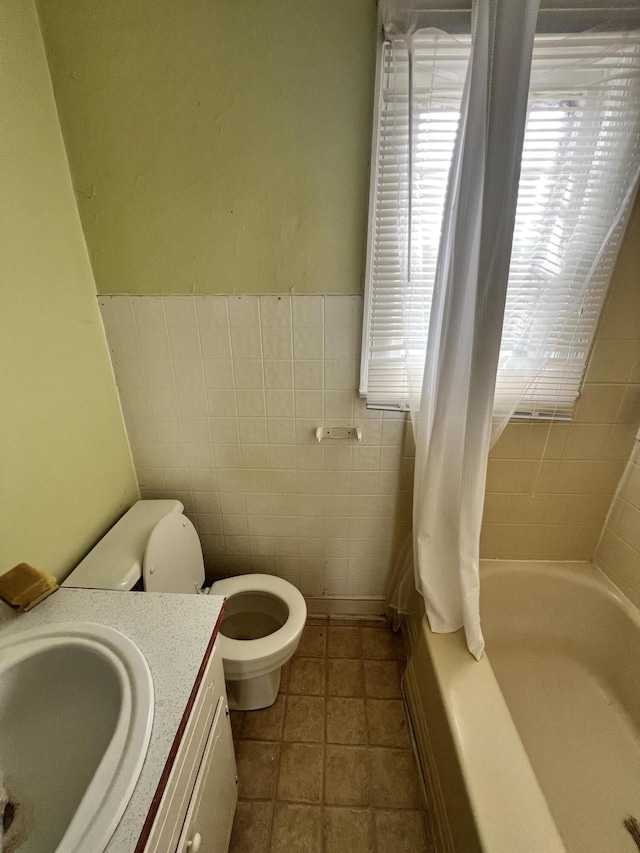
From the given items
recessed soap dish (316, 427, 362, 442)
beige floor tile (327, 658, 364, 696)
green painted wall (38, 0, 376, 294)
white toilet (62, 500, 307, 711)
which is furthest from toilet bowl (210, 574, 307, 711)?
green painted wall (38, 0, 376, 294)

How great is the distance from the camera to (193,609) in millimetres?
799

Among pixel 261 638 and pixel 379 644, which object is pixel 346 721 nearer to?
pixel 379 644

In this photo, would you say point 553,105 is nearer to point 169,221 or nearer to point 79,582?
point 169,221

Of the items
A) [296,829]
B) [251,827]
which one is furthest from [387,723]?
[251,827]

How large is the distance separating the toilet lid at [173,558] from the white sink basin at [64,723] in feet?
0.99

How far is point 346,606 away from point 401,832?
68 centimetres

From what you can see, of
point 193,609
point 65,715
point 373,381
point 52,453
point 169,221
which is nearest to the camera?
point 65,715

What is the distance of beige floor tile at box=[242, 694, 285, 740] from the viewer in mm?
1193

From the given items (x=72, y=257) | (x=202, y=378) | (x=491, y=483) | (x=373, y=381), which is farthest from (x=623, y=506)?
(x=72, y=257)

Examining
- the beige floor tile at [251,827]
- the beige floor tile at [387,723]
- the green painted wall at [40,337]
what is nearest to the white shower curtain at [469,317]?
the beige floor tile at [387,723]

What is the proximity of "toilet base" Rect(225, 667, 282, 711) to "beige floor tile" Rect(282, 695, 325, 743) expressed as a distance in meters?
0.08

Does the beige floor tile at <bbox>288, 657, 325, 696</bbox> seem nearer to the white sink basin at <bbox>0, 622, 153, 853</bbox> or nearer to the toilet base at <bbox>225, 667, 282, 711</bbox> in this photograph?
the toilet base at <bbox>225, 667, 282, 711</bbox>

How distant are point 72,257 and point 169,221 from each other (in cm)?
29

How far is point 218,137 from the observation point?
3.13 ft
